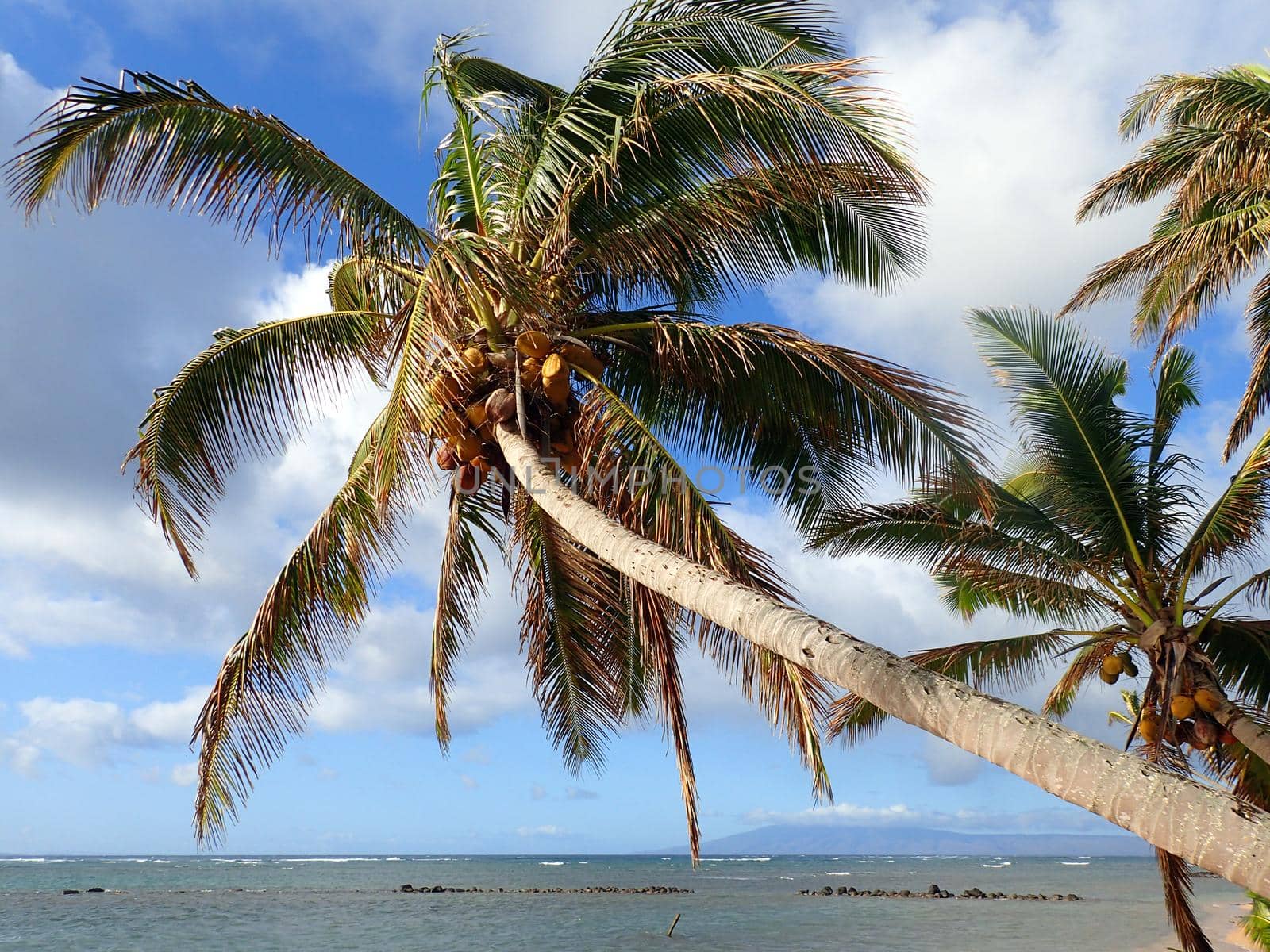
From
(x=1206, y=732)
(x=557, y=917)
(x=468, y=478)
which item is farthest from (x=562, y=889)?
(x=468, y=478)

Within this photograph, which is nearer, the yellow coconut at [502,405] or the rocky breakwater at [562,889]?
the yellow coconut at [502,405]

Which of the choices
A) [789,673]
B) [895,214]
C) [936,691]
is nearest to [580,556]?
[789,673]

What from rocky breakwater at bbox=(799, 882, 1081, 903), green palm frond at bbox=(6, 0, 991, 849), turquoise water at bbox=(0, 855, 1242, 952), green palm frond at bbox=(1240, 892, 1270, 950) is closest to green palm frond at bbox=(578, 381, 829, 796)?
green palm frond at bbox=(6, 0, 991, 849)

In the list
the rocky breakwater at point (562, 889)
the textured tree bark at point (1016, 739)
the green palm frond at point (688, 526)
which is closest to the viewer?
the textured tree bark at point (1016, 739)

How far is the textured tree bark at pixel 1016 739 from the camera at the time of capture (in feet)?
8.45

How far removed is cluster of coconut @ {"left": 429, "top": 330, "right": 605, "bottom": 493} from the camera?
641cm

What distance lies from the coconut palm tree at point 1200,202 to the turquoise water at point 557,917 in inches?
650

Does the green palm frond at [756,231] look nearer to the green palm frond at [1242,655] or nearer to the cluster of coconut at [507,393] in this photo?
the cluster of coconut at [507,393]

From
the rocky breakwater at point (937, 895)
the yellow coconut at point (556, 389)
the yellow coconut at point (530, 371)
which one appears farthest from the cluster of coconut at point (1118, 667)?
the rocky breakwater at point (937, 895)

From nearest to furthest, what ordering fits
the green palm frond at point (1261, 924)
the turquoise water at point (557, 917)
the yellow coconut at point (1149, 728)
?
1. the yellow coconut at point (1149, 728)
2. the green palm frond at point (1261, 924)
3. the turquoise water at point (557, 917)

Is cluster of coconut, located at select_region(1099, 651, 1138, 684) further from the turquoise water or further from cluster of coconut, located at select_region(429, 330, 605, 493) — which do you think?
the turquoise water

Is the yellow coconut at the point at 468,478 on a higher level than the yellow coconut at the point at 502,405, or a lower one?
lower

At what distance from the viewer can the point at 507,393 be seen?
6406mm

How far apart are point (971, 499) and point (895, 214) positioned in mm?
2146
